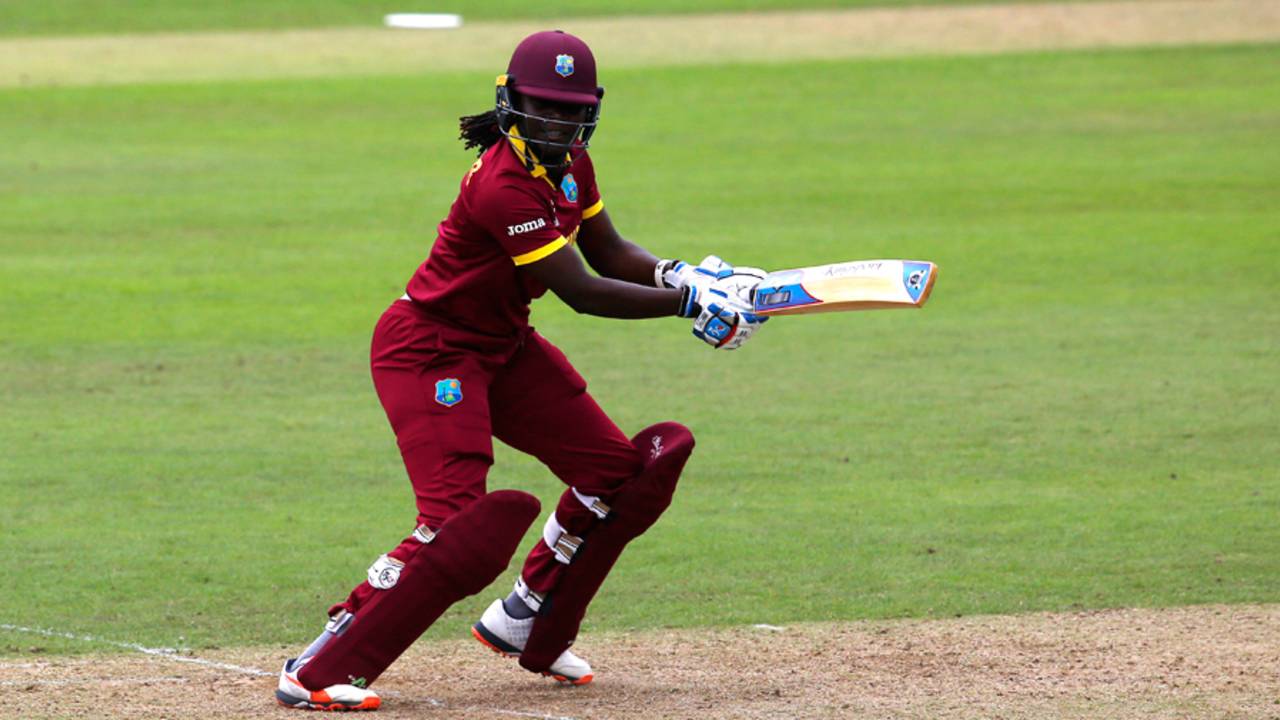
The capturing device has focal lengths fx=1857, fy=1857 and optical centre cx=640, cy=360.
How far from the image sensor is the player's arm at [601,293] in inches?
252

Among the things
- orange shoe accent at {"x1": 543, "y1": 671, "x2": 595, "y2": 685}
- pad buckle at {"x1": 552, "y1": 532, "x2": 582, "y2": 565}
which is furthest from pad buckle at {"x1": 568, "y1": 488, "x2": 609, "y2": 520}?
orange shoe accent at {"x1": 543, "y1": 671, "x2": 595, "y2": 685}

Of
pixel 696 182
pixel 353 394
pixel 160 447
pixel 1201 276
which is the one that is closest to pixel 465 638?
pixel 160 447

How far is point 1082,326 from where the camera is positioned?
583 inches

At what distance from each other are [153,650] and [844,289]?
3.06 m

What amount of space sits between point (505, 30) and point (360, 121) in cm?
1092

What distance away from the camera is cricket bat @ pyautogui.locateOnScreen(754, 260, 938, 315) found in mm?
6430

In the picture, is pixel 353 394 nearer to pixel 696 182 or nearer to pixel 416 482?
pixel 416 482

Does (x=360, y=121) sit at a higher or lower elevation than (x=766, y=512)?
higher

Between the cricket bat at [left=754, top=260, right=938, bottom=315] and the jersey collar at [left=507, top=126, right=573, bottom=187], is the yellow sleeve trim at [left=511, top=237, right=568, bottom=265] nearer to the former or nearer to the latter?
the jersey collar at [left=507, top=126, right=573, bottom=187]

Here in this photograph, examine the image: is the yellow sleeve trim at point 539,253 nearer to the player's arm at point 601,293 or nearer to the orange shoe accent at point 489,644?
the player's arm at point 601,293

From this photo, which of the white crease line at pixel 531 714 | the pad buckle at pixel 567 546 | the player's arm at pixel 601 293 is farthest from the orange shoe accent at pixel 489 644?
the player's arm at pixel 601 293

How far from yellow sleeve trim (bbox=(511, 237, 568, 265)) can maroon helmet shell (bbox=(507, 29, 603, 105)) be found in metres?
0.50

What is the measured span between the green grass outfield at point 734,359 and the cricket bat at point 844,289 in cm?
187

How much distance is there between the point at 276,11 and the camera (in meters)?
40.5
